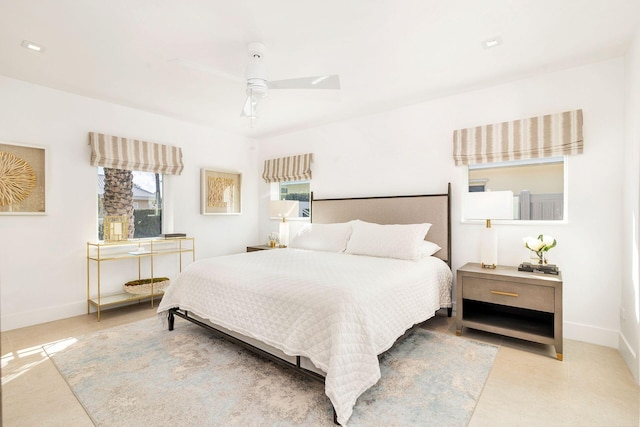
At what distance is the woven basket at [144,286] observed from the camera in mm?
3974

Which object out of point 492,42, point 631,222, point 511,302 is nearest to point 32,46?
point 492,42

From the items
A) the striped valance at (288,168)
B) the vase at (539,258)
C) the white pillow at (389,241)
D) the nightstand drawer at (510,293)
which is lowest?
the nightstand drawer at (510,293)

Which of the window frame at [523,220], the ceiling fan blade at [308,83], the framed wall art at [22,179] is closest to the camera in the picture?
the ceiling fan blade at [308,83]

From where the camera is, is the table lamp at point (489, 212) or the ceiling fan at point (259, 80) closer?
the ceiling fan at point (259, 80)

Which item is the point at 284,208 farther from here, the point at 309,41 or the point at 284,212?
the point at 309,41

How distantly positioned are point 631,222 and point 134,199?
533 cm

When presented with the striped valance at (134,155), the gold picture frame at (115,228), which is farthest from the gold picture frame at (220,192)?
the gold picture frame at (115,228)

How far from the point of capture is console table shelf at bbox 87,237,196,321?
3.88 m

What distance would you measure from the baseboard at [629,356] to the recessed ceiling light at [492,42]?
2.58 meters

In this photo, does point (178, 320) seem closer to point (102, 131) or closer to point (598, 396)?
point (102, 131)

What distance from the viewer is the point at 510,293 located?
2.93 metres

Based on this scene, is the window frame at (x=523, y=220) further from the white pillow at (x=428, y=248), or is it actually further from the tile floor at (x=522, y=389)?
the tile floor at (x=522, y=389)

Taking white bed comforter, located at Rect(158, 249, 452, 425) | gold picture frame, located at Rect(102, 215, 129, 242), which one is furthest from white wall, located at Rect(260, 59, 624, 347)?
gold picture frame, located at Rect(102, 215, 129, 242)

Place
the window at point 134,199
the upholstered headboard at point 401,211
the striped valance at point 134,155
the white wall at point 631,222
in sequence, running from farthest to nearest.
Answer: the window at point 134,199 < the striped valance at point 134,155 < the upholstered headboard at point 401,211 < the white wall at point 631,222
